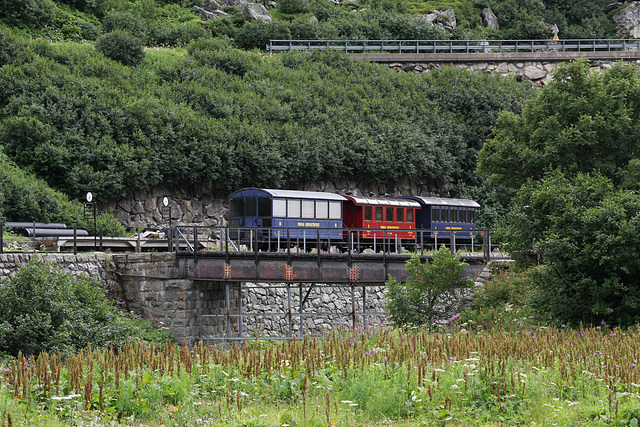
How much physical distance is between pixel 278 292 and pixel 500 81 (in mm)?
28434

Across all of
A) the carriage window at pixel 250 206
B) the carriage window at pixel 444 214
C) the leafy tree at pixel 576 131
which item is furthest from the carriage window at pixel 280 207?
the carriage window at pixel 444 214

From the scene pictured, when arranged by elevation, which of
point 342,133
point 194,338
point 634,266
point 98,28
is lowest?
point 194,338

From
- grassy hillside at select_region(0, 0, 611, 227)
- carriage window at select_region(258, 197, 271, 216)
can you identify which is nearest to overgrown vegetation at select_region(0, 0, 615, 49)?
grassy hillside at select_region(0, 0, 611, 227)

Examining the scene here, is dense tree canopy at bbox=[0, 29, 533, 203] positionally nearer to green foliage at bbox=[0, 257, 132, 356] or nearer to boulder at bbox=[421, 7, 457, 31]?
green foliage at bbox=[0, 257, 132, 356]

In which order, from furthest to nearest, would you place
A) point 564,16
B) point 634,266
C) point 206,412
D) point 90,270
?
point 564,16 → point 90,270 → point 634,266 → point 206,412

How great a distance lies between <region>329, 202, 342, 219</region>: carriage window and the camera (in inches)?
1201

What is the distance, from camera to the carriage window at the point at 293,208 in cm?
2902

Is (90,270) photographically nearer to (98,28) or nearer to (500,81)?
(98,28)

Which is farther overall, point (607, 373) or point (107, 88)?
point (107, 88)

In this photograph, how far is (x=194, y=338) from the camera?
23531mm

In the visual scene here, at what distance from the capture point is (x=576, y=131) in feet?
70.0

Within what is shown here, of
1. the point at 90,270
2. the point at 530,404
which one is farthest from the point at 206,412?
the point at 90,270

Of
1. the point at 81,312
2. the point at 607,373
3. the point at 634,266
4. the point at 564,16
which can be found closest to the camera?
the point at 607,373

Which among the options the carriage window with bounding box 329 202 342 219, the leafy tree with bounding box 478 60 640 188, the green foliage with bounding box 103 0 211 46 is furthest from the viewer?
the green foliage with bounding box 103 0 211 46
